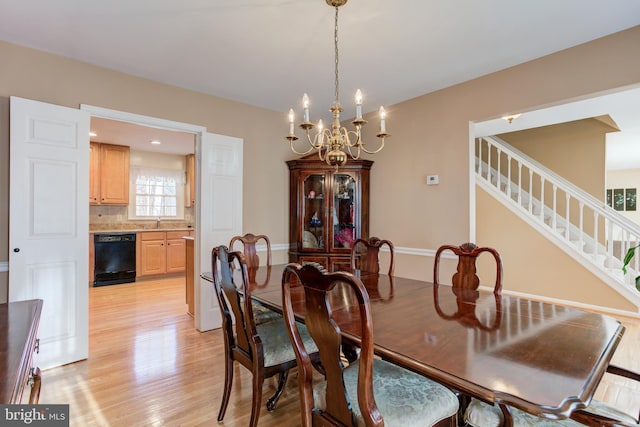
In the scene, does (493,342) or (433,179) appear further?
(433,179)

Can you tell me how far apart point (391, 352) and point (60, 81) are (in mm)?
3260

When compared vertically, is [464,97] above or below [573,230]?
above

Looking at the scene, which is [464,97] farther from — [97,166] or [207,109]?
[97,166]

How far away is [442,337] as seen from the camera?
1195 millimetres

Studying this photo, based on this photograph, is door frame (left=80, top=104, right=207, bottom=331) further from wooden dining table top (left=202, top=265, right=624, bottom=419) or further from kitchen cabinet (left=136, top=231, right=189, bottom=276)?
kitchen cabinet (left=136, top=231, right=189, bottom=276)

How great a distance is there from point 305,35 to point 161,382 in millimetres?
2741

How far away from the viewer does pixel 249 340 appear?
1.68 metres

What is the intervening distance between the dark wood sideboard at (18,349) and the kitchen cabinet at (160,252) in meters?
4.44

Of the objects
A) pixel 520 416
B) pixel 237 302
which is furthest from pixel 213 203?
pixel 520 416

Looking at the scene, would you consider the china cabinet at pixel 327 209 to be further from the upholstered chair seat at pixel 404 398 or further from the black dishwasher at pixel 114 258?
the black dishwasher at pixel 114 258

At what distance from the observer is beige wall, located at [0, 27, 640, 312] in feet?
7.84

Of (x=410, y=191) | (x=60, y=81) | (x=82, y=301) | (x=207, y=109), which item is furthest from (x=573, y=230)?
(x=60, y=81)

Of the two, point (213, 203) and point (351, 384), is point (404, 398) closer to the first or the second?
point (351, 384)

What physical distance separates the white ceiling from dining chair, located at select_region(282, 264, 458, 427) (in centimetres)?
177
